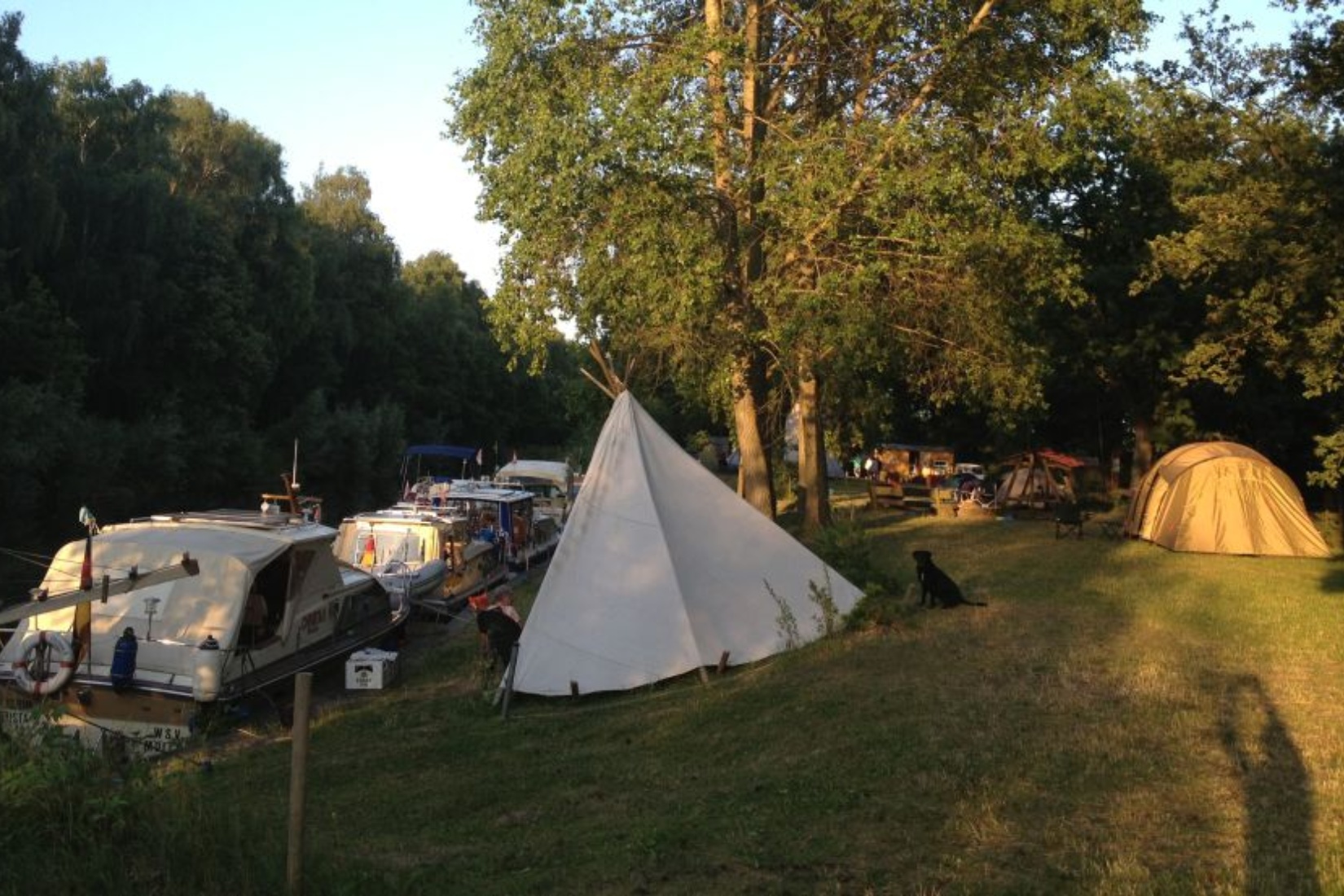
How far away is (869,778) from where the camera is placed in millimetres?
7379

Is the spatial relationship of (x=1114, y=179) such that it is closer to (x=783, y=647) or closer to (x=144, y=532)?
(x=783, y=647)

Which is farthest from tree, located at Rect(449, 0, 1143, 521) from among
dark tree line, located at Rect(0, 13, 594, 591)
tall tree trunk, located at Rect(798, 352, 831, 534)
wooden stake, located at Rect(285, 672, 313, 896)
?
wooden stake, located at Rect(285, 672, 313, 896)

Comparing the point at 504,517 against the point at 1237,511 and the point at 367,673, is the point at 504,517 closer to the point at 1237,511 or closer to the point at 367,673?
the point at 367,673

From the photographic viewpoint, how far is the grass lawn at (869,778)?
5797 mm

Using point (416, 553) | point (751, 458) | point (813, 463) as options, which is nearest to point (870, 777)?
point (751, 458)

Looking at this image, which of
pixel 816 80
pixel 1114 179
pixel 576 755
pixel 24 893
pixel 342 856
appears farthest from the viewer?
pixel 1114 179

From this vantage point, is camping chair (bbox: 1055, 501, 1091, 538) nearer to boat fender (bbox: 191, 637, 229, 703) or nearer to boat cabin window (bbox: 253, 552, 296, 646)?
boat cabin window (bbox: 253, 552, 296, 646)

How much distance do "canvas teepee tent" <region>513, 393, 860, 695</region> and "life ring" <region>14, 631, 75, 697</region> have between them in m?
4.75

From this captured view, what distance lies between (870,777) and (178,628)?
30.8 feet

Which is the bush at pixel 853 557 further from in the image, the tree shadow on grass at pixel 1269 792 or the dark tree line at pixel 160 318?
the dark tree line at pixel 160 318

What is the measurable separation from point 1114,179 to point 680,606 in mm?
25937

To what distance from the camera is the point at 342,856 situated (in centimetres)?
664

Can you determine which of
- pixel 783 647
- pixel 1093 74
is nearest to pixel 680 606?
pixel 783 647

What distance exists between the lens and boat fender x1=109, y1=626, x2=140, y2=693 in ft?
41.8
